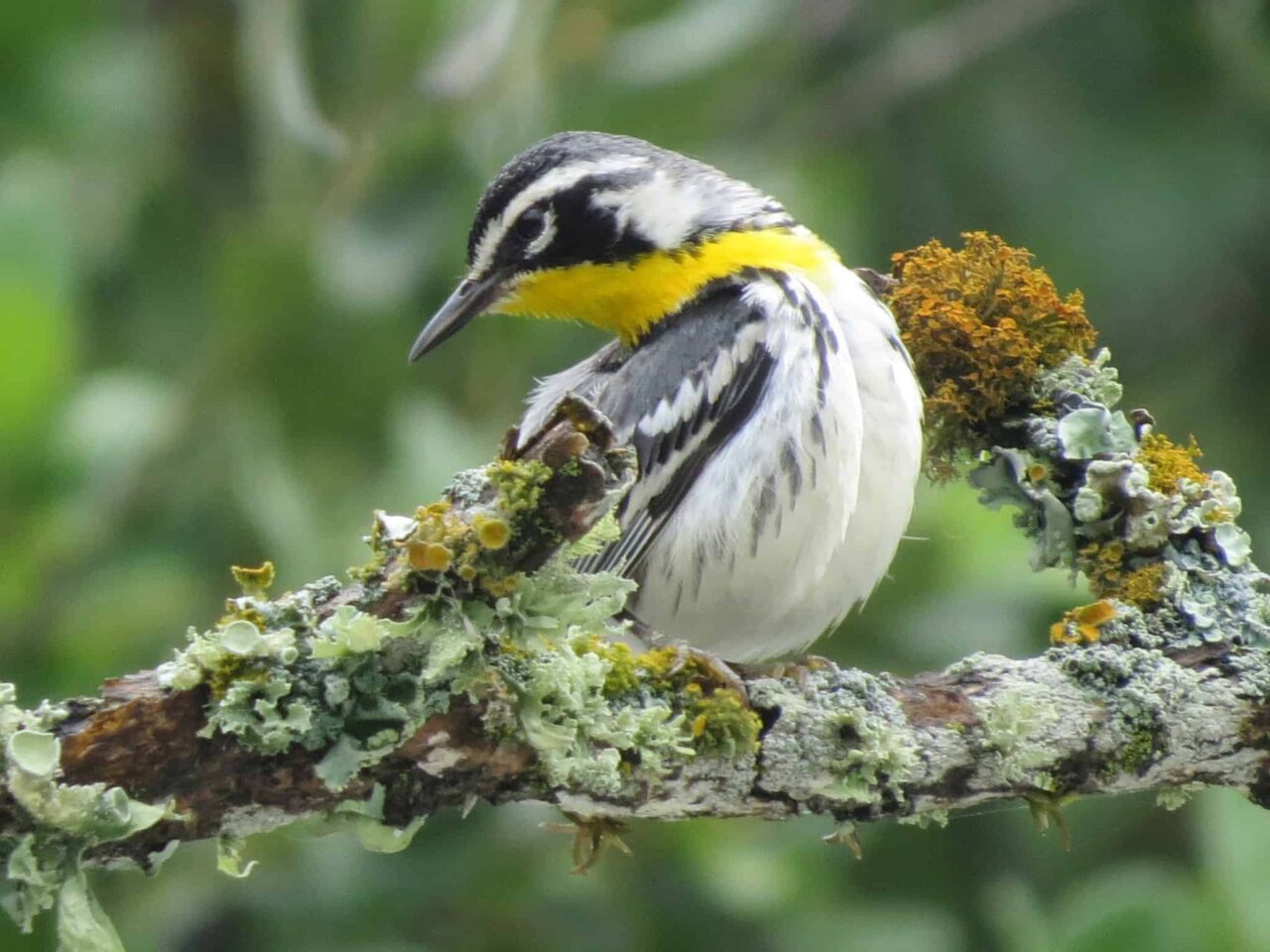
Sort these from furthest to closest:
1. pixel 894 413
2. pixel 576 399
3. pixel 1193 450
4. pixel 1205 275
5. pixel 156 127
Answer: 1. pixel 1205 275
2. pixel 156 127
3. pixel 894 413
4. pixel 1193 450
5. pixel 576 399

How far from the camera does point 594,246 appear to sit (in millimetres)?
3707

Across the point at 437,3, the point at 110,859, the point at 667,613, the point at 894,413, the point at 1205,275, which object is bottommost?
the point at 110,859

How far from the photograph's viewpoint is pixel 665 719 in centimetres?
256

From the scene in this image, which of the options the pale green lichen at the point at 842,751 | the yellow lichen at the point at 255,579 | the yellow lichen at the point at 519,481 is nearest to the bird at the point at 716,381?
the pale green lichen at the point at 842,751

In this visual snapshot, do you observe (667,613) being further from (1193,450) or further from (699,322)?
(1193,450)

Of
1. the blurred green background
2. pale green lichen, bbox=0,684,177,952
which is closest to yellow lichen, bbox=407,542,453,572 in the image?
pale green lichen, bbox=0,684,177,952

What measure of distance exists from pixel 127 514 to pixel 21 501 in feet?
2.10

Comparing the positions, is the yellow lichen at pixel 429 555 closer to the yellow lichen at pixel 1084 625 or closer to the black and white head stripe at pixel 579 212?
the yellow lichen at pixel 1084 625

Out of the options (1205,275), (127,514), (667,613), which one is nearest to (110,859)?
(667,613)

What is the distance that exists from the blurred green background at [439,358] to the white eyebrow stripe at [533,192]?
62 centimetres

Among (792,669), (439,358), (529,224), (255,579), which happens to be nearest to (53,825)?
(255,579)

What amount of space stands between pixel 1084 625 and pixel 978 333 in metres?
0.54

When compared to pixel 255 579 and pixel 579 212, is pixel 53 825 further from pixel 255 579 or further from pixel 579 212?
pixel 579 212

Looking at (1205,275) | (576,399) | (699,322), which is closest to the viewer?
(576,399)
